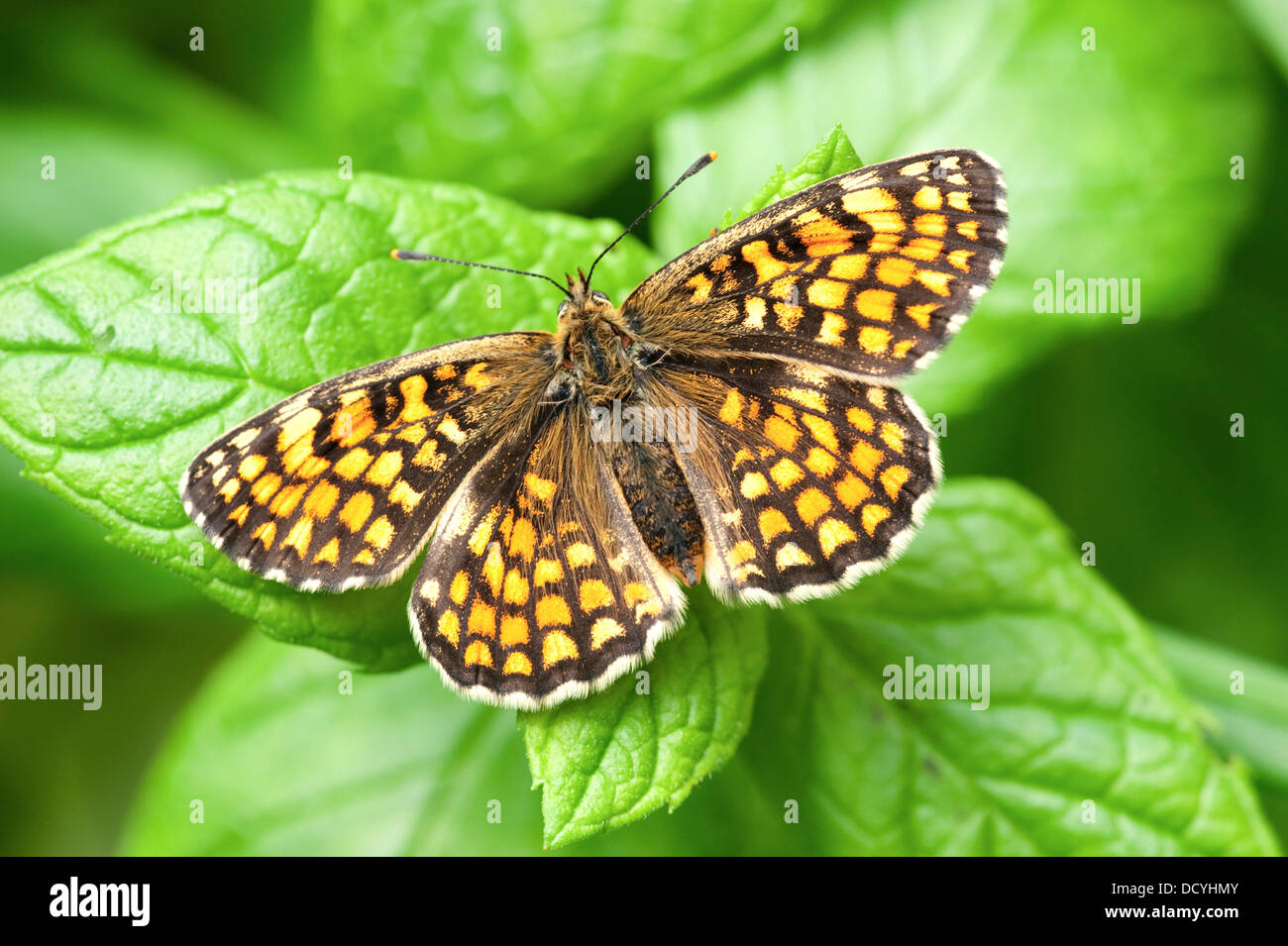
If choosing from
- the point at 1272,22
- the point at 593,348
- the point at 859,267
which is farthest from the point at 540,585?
the point at 1272,22

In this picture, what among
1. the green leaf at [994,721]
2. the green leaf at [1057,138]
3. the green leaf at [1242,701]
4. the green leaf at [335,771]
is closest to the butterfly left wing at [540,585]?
the green leaf at [994,721]

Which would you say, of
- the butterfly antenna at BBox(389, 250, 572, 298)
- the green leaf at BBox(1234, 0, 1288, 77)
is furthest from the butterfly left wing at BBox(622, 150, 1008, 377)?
the green leaf at BBox(1234, 0, 1288, 77)

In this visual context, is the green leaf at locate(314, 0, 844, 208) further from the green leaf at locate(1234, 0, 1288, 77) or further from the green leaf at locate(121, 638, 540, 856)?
the green leaf at locate(121, 638, 540, 856)

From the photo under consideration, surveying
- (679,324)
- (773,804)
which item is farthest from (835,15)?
(773,804)

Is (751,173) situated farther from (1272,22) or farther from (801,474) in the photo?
(1272,22)

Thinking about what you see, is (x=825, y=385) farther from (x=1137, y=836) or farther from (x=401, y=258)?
(x=1137, y=836)
